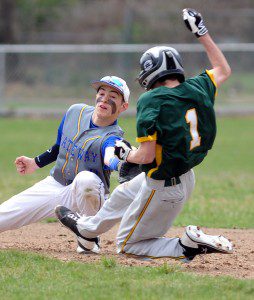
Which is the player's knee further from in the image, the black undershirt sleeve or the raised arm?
the raised arm

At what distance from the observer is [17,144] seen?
1878 cm

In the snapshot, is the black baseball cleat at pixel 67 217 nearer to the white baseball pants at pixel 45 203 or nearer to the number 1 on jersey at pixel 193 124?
the white baseball pants at pixel 45 203

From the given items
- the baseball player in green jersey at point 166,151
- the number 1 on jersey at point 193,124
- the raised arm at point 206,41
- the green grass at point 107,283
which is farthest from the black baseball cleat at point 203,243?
the raised arm at point 206,41

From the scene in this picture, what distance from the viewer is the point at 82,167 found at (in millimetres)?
6934

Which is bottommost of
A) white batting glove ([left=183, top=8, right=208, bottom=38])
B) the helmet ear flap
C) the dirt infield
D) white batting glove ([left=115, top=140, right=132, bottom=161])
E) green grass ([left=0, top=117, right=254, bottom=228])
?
green grass ([left=0, top=117, right=254, bottom=228])

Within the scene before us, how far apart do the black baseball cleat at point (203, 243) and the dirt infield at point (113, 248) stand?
152 millimetres

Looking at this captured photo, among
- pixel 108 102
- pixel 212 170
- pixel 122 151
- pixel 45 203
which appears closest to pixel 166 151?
pixel 122 151

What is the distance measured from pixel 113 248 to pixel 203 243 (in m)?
1.45

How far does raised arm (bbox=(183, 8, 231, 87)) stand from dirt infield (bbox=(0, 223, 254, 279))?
1.41 metres

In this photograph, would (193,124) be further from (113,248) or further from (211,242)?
(113,248)

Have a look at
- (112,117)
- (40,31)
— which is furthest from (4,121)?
(112,117)

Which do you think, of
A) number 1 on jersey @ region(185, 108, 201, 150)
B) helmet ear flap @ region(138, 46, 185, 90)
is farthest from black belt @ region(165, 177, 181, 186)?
helmet ear flap @ region(138, 46, 185, 90)

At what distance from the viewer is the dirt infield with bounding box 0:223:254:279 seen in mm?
6312

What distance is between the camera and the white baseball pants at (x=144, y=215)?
6148 mm
